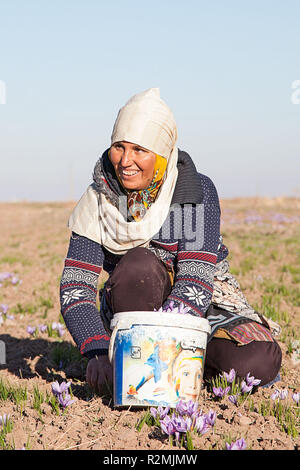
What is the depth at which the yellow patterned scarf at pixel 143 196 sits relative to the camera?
3609 millimetres

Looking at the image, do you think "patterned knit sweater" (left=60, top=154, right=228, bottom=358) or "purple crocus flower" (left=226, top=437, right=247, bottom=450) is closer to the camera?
"purple crocus flower" (left=226, top=437, right=247, bottom=450)

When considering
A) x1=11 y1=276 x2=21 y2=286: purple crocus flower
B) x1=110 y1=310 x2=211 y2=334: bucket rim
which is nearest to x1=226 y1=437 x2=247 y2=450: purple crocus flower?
x1=110 y1=310 x2=211 y2=334: bucket rim

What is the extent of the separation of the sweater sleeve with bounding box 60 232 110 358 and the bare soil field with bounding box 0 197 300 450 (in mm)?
336

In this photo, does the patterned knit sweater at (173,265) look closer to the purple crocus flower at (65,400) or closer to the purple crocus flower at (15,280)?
the purple crocus flower at (65,400)

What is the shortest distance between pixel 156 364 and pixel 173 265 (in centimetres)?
115

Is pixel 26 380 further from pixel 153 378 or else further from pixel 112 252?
pixel 153 378

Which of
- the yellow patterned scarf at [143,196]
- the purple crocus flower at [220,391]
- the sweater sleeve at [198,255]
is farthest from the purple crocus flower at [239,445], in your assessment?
the yellow patterned scarf at [143,196]

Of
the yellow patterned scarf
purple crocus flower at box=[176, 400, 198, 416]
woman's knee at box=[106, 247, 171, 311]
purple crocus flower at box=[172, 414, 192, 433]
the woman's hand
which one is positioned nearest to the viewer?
purple crocus flower at box=[172, 414, 192, 433]

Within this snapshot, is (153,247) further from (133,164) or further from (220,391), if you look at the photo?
(220,391)

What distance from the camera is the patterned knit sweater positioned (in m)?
3.36

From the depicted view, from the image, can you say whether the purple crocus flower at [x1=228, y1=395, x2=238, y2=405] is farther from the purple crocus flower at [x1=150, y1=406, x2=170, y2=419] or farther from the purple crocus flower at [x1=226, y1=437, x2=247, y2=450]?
the purple crocus flower at [x1=226, y1=437, x2=247, y2=450]

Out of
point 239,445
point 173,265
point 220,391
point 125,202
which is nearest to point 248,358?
point 220,391

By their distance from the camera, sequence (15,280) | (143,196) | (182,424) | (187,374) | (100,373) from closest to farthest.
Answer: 1. (182,424)
2. (187,374)
3. (100,373)
4. (143,196)
5. (15,280)

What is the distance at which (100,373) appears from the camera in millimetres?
3162
